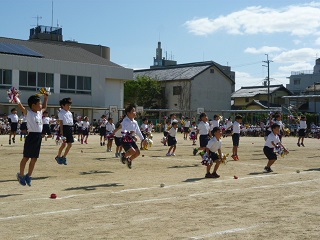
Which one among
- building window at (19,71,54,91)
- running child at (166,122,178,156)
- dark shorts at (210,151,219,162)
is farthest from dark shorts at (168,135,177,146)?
building window at (19,71,54,91)

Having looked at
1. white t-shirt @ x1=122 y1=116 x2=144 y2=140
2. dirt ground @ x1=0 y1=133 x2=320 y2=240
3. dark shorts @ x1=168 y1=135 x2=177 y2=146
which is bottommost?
dirt ground @ x1=0 y1=133 x2=320 y2=240

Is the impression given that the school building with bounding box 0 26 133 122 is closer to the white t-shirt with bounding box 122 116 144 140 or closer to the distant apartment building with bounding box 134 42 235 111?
the distant apartment building with bounding box 134 42 235 111

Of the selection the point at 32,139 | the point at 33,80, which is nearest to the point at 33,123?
the point at 32,139

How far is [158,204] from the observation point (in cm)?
907

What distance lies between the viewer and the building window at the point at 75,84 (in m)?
54.5

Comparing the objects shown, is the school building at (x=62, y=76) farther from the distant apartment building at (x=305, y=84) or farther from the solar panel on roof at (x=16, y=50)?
the distant apartment building at (x=305, y=84)

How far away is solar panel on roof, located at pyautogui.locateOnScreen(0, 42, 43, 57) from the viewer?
50.3 metres

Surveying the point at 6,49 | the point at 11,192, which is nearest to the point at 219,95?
the point at 6,49

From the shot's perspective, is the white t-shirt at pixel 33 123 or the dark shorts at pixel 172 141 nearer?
the white t-shirt at pixel 33 123

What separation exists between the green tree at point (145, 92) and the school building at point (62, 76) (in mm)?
10981

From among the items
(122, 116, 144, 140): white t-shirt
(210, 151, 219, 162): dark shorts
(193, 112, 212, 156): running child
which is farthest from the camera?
(193, 112, 212, 156): running child

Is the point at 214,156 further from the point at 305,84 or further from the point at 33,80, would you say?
the point at 305,84

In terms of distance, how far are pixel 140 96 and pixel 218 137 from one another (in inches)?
2350

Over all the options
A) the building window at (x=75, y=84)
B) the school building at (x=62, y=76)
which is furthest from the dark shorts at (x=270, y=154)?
the building window at (x=75, y=84)
